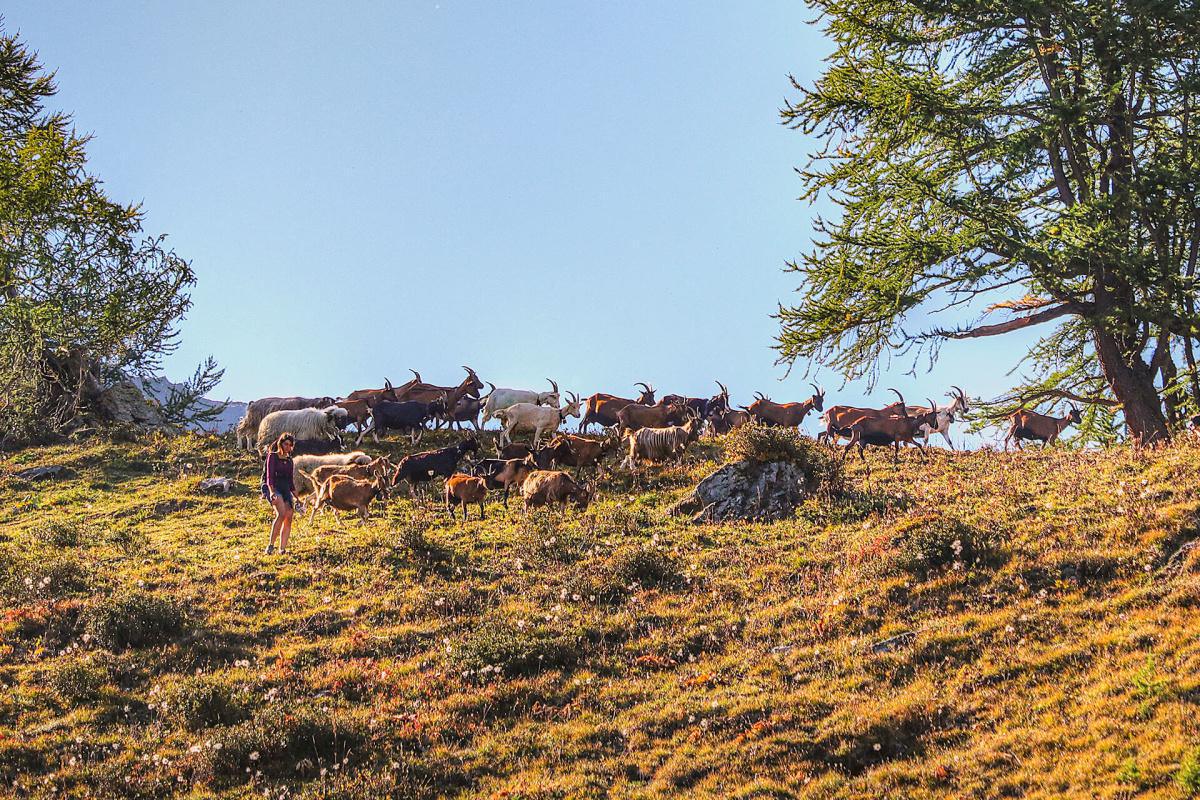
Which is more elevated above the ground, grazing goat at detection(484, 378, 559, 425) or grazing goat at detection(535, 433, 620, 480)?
grazing goat at detection(484, 378, 559, 425)

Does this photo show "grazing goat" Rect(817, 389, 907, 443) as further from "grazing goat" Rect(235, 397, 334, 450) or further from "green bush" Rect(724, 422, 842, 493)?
"grazing goat" Rect(235, 397, 334, 450)

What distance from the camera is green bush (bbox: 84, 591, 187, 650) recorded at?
45.5 ft

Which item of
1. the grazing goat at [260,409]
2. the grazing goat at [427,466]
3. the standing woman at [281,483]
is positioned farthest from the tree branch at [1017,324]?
the grazing goat at [260,409]

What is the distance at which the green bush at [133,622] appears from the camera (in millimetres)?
13867

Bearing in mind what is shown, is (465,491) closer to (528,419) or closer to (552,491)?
(552,491)

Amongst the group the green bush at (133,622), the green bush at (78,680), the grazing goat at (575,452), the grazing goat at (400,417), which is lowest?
the green bush at (78,680)

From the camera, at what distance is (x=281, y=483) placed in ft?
57.9

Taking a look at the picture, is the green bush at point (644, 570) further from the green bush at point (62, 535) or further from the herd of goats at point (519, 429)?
the green bush at point (62, 535)

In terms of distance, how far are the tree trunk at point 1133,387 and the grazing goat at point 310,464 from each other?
1770cm

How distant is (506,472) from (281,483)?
5.72 m

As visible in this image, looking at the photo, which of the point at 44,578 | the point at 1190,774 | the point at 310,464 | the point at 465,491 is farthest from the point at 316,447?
the point at 1190,774

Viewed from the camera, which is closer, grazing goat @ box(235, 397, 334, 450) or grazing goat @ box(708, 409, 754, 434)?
grazing goat @ box(235, 397, 334, 450)

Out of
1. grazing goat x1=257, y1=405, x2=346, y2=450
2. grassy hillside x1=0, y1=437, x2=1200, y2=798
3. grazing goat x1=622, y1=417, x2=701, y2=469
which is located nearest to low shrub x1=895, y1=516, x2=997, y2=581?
grassy hillside x1=0, y1=437, x2=1200, y2=798

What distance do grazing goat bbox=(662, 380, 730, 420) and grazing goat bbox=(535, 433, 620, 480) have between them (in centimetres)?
942
